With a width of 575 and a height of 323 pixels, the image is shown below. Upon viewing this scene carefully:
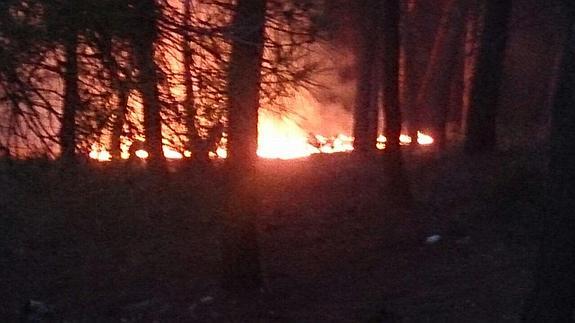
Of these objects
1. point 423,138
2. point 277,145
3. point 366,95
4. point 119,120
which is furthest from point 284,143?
point 119,120

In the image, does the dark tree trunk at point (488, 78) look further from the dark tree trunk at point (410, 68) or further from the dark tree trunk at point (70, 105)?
the dark tree trunk at point (70, 105)

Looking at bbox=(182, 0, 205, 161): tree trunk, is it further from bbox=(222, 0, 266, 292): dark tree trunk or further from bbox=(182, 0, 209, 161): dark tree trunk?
bbox=(222, 0, 266, 292): dark tree trunk

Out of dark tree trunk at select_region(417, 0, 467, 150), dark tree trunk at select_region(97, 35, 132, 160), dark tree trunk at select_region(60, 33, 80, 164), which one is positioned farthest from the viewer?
dark tree trunk at select_region(417, 0, 467, 150)

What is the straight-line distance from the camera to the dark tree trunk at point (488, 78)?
17.9 m

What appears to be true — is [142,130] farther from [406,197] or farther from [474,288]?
[406,197]

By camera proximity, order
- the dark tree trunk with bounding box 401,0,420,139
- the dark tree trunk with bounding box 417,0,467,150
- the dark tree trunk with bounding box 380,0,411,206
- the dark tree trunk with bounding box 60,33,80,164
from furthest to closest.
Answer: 1. the dark tree trunk with bounding box 401,0,420,139
2. the dark tree trunk with bounding box 417,0,467,150
3. the dark tree trunk with bounding box 380,0,411,206
4. the dark tree trunk with bounding box 60,33,80,164

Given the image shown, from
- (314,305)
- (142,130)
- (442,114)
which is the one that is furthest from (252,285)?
(442,114)

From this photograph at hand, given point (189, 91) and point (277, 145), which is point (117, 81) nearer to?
point (189, 91)

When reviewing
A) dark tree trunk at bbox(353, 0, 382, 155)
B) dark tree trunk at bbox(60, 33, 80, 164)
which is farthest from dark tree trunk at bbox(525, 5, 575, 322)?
dark tree trunk at bbox(353, 0, 382, 155)

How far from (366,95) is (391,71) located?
25.9 ft

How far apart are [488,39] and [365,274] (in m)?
5.86

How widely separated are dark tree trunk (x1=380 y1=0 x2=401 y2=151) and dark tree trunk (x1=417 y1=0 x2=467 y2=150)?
6.35m

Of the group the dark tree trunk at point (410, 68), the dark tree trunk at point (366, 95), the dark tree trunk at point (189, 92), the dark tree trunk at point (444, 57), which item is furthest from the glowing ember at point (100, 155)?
the dark tree trunk at point (410, 68)

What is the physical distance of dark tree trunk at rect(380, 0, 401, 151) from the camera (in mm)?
15516
